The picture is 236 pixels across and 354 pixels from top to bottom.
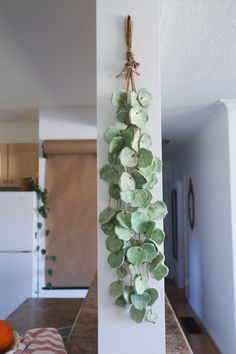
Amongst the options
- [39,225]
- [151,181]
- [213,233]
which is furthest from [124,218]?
[213,233]

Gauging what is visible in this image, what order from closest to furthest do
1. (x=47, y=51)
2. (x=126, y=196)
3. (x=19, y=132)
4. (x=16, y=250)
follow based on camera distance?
(x=126, y=196) → (x=47, y=51) → (x=16, y=250) → (x=19, y=132)

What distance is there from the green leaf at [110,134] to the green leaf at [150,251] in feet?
1.03

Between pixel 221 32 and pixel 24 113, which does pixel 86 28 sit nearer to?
pixel 221 32

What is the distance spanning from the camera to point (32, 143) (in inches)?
154

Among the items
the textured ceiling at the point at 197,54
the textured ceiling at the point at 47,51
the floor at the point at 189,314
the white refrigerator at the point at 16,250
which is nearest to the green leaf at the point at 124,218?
the textured ceiling at the point at 197,54

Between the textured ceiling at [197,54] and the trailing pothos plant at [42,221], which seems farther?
the trailing pothos plant at [42,221]

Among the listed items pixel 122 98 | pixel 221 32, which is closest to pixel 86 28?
pixel 221 32

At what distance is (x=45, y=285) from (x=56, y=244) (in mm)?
417

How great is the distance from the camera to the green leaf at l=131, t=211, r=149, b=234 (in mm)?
877

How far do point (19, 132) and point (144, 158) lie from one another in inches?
135

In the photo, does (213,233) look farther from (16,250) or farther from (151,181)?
(151,181)

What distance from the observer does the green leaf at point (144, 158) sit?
2.91ft

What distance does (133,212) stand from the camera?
0.89 meters

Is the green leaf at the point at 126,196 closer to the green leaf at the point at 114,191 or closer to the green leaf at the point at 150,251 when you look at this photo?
the green leaf at the point at 114,191
